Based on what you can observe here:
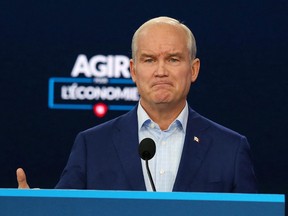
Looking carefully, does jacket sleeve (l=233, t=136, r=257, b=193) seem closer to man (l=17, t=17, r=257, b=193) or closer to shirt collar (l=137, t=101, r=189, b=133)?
man (l=17, t=17, r=257, b=193)

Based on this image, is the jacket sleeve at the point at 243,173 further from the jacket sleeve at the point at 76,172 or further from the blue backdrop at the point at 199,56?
the blue backdrop at the point at 199,56

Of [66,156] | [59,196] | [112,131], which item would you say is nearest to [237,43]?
[66,156]

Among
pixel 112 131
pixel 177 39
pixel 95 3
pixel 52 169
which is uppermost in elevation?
pixel 95 3

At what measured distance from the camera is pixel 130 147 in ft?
8.12

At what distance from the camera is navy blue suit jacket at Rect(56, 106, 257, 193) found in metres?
2.38

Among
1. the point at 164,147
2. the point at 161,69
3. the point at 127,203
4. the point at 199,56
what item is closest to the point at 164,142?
the point at 164,147

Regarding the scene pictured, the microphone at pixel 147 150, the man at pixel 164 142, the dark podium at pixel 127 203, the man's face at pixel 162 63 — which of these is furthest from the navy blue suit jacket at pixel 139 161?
the dark podium at pixel 127 203

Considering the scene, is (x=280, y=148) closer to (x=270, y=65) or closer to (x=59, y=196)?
(x=270, y=65)

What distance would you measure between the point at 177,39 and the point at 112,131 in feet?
1.16

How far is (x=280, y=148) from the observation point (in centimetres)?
425

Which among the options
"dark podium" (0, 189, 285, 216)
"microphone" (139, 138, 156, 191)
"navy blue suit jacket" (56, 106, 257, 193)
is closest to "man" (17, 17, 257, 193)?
"navy blue suit jacket" (56, 106, 257, 193)

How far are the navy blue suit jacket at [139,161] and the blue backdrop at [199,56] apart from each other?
66.3 inches

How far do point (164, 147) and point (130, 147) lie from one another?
0.34ft

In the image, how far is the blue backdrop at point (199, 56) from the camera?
4191 millimetres
